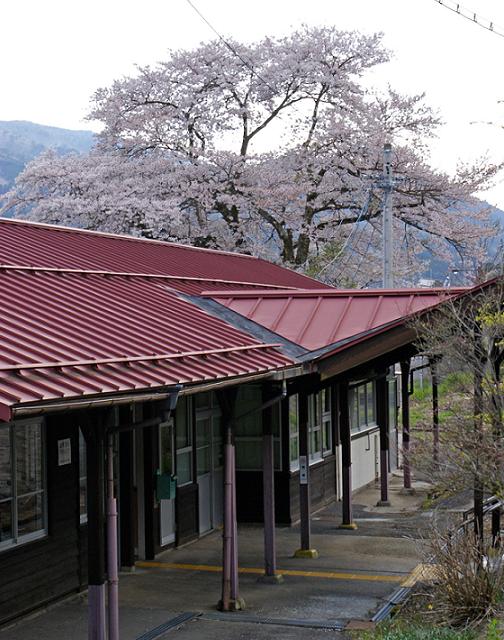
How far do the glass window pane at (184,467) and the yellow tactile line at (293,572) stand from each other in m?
1.49

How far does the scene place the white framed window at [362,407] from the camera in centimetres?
2019

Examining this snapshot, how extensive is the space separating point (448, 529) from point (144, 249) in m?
8.66

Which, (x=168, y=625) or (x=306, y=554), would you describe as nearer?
(x=168, y=625)

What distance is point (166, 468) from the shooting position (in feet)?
44.5

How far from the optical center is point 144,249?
1703 cm

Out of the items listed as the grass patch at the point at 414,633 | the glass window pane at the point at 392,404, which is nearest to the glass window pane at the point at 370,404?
the glass window pane at the point at 392,404

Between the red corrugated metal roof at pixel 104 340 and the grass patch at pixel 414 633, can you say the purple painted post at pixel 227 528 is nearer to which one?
the red corrugated metal roof at pixel 104 340

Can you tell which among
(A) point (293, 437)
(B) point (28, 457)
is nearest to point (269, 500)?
(B) point (28, 457)

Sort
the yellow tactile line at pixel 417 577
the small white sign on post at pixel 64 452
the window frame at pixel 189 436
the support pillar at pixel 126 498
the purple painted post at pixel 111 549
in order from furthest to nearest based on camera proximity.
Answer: the window frame at pixel 189 436 → the support pillar at pixel 126 498 → the yellow tactile line at pixel 417 577 → the small white sign on post at pixel 64 452 → the purple painted post at pixel 111 549

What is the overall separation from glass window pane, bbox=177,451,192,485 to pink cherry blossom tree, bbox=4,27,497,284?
16.0 meters

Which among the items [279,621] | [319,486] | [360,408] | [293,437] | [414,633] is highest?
[360,408]

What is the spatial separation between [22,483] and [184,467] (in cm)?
435

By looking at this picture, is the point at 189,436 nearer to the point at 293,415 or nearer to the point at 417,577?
the point at 293,415

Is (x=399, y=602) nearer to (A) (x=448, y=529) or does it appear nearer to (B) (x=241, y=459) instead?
(A) (x=448, y=529)
